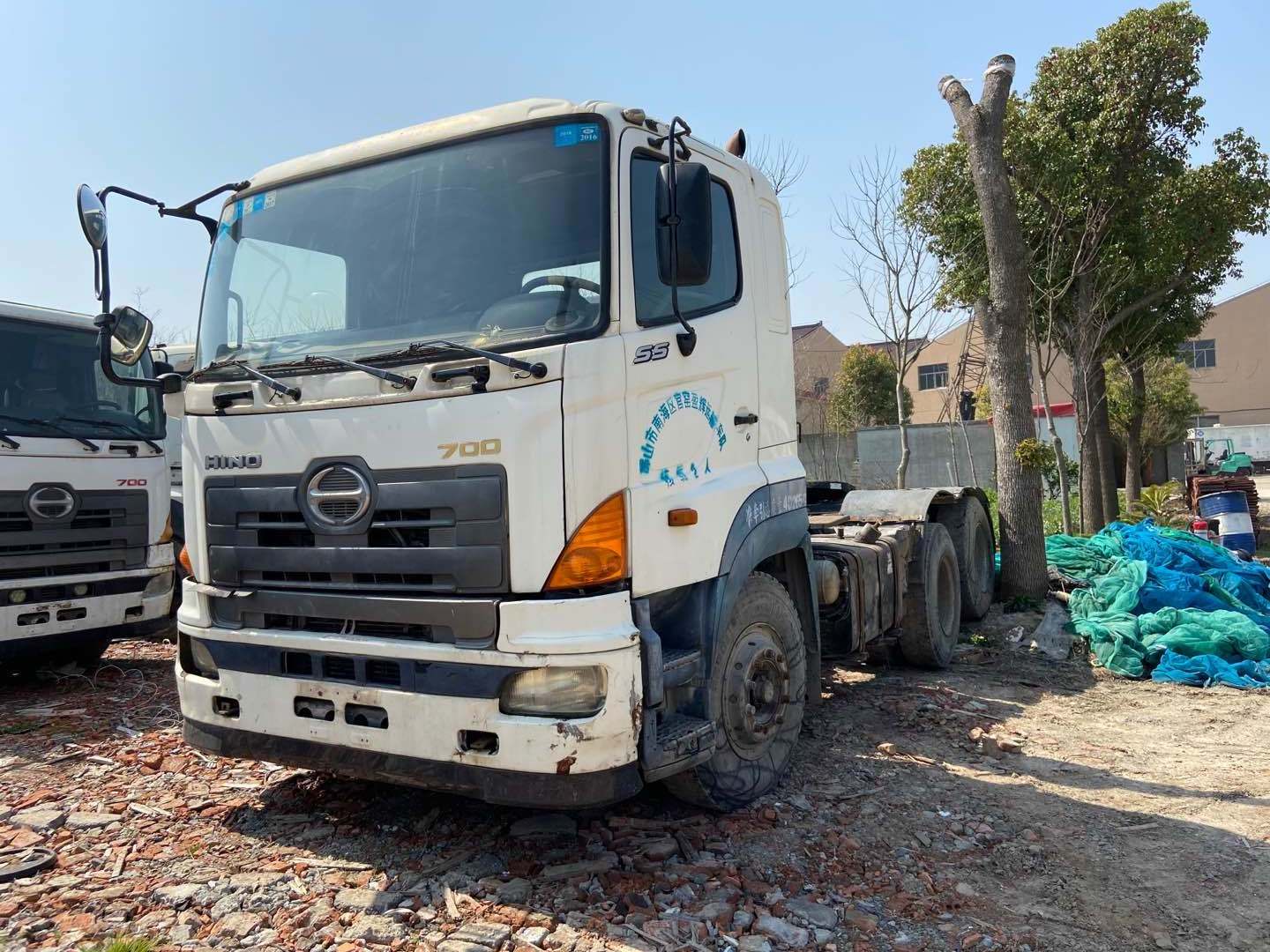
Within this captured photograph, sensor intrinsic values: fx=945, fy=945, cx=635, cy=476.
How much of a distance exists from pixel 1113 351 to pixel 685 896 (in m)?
14.9

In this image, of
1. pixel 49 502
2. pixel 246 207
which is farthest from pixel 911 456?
pixel 246 207

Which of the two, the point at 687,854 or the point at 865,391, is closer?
the point at 687,854

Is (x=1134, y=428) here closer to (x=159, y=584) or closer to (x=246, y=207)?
(x=159, y=584)

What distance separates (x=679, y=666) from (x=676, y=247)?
1595 mm

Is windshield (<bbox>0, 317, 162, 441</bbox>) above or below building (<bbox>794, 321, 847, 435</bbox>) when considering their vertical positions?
below

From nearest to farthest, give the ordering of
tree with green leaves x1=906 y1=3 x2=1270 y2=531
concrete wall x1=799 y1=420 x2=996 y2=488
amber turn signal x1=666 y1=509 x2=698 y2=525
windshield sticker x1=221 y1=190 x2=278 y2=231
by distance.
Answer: amber turn signal x1=666 y1=509 x2=698 y2=525, windshield sticker x1=221 y1=190 x2=278 y2=231, tree with green leaves x1=906 y1=3 x2=1270 y2=531, concrete wall x1=799 y1=420 x2=996 y2=488

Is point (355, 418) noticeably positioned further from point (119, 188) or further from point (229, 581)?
point (119, 188)

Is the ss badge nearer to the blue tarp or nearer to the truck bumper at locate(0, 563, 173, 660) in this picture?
the truck bumper at locate(0, 563, 173, 660)

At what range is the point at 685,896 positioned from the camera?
3.51 metres

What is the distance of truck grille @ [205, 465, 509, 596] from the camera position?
11.0 ft

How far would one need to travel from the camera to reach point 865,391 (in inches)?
1299

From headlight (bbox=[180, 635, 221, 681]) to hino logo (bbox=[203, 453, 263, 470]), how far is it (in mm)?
747

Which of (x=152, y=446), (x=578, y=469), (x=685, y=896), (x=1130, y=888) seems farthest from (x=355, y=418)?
(x=152, y=446)

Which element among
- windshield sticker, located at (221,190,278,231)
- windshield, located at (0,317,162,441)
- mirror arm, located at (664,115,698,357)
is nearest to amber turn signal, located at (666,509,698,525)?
mirror arm, located at (664,115,698,357)
